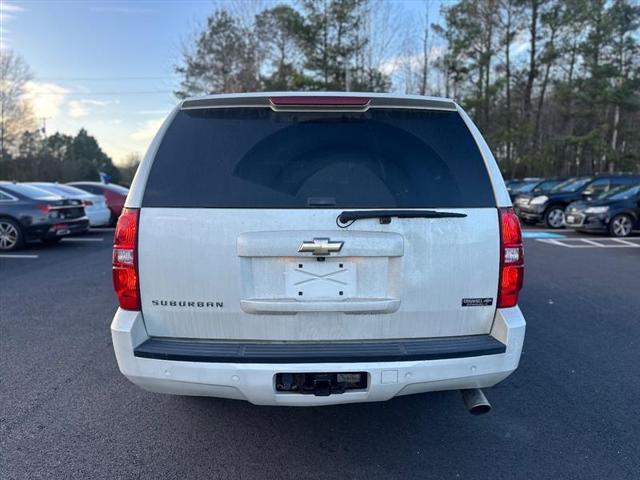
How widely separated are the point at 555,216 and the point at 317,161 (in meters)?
14.9

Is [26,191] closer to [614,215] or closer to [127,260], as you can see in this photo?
[127,260]

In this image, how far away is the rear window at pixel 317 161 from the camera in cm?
233

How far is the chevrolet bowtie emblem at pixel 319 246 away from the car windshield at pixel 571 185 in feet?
51.9

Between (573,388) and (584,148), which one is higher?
(584,148)

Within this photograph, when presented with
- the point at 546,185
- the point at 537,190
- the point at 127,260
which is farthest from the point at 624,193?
the point at 127,260

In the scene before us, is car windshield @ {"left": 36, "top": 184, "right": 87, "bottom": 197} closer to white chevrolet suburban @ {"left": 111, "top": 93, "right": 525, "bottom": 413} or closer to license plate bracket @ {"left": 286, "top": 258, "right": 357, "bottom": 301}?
white chevrolet suburban @ {"left": 111, "top": 93, "right": 525, "bottom": 413}

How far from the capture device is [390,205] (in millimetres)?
2316

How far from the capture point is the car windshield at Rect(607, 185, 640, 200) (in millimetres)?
12773

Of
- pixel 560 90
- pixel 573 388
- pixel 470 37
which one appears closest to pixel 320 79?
pixel 470 37

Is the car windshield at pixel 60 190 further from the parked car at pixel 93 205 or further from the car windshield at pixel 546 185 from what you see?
the car windshield at pixel 546 185

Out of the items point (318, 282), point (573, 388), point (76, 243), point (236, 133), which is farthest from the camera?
point (76, 243)

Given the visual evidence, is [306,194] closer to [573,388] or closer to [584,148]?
[573,388]

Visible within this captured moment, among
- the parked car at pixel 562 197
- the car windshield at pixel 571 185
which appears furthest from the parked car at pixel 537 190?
the parked car at pixel 562 197

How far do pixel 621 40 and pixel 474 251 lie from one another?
117 feet
